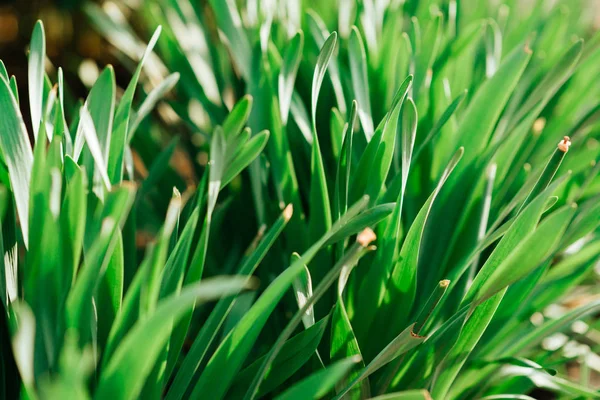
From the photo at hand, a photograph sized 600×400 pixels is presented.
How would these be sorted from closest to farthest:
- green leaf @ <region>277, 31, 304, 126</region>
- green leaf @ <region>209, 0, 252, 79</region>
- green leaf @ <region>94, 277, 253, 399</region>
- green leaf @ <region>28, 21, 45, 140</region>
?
green leaf @ <region>94, 277, 253, 399</region>, green leaf @ <region>28, 21, 45, 140</region>, green leaf @ <region>277, 31, 304, 126</region>, green leaf @ <region>209, 0, 252, 79</region>

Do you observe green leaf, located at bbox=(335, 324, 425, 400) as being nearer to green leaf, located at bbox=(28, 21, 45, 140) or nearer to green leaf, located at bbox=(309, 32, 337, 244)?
green leaf, located at bbox=(309, 32, 337, 244)

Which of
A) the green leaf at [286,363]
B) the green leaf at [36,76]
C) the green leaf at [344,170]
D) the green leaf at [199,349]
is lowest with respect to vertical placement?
the green leaf at [286,363]

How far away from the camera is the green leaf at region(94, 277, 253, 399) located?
1.04 feet

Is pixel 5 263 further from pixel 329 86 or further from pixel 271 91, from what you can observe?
pixel 329 86

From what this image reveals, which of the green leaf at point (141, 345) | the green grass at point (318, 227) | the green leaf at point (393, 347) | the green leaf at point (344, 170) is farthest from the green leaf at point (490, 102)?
the green leaf at point (141, 345)

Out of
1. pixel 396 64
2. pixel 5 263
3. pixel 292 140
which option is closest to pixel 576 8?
pixel 396 64

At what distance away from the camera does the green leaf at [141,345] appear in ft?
1.04

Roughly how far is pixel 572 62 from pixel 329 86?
0.30 m

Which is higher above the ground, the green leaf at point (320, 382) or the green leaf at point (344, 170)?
the green leaf at point (344, 170)

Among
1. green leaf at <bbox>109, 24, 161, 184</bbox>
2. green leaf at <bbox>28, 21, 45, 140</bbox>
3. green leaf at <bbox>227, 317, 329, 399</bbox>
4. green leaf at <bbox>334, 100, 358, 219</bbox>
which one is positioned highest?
green leaf at <bbox>28, 21, 45, 140</bbox>

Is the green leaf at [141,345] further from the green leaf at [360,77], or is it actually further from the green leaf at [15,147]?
the green leaf at [360,77]

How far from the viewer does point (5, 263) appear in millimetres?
463

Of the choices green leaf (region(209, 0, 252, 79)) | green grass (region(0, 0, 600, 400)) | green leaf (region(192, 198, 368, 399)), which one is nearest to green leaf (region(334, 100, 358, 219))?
green grass (region(0, 0, 600, 400))

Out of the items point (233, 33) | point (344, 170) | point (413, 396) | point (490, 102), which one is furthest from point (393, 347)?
point (233, 33)
